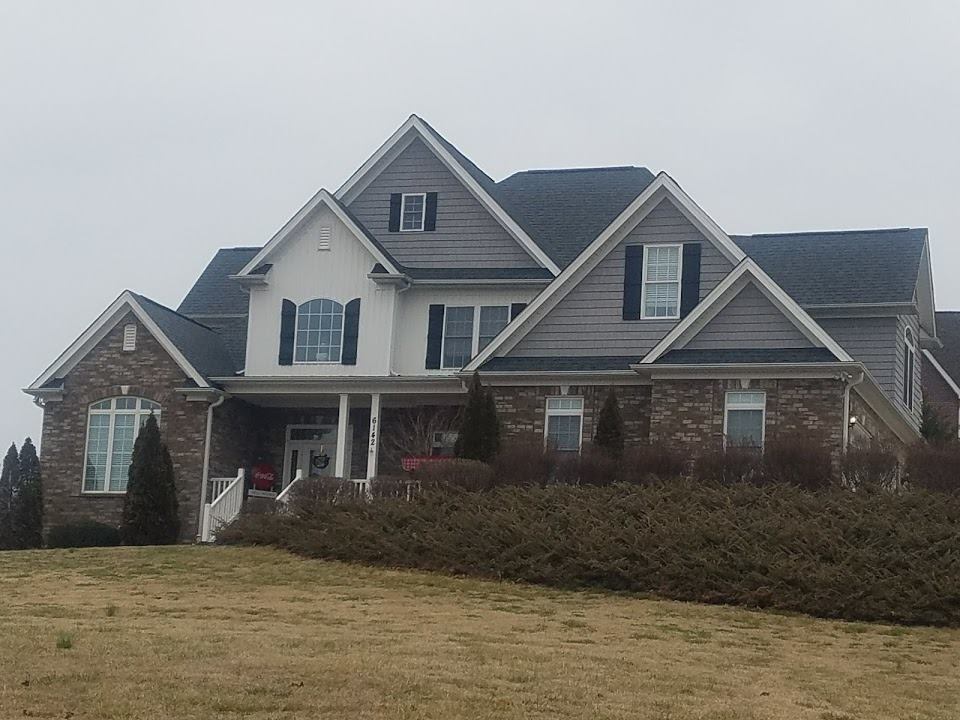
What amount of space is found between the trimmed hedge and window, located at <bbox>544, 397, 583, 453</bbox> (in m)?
4.05

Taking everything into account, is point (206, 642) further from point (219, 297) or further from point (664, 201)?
point (219, 297)

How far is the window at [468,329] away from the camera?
105 ft

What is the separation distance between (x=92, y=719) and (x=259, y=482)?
2026 cm

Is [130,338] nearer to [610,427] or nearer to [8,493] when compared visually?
[8,493]

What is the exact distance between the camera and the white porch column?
30.9 meters

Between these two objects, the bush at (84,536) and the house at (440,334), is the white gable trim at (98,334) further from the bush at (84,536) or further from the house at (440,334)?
the bush at (84,536)

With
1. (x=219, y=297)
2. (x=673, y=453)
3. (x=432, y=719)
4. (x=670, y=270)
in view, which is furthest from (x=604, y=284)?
(x=432, y=719)

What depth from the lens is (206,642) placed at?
15672 millimetres

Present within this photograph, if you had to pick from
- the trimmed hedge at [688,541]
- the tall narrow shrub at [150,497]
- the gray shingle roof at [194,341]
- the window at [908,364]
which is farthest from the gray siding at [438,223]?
the trimmed hedge at [688,541]

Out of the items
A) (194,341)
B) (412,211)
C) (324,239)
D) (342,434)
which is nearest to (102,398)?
(194,341)

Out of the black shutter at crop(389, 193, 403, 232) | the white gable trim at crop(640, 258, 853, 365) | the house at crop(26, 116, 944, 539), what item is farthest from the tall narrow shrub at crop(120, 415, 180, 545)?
the white gable trim at crop(640, 258, 853, 365)

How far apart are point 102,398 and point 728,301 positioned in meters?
13.0

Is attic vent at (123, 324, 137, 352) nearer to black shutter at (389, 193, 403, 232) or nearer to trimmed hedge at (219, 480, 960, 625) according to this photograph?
black shutter at (389, 193, 403, 232)

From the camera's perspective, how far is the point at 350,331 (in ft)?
105
